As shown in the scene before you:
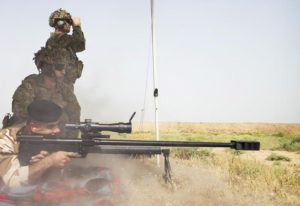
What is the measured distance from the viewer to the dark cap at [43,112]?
4.30m

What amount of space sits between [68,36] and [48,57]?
946 mm

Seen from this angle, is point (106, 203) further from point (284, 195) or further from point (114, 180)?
point (284, 195)

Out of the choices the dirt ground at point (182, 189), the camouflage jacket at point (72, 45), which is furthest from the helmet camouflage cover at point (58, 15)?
the dirt ground at point (182, 189)

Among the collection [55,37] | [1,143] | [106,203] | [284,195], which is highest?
→ [55,37]

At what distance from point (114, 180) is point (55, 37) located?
4.26 metres

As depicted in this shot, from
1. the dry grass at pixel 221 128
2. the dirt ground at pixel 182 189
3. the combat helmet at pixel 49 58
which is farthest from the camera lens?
the dry grass at pixel 221 128

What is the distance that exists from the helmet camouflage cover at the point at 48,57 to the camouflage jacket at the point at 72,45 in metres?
0.24

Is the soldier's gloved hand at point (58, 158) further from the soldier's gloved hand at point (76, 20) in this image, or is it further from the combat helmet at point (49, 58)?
the soldier's gloved hand at point (76, 20)

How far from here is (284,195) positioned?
816 centimetres

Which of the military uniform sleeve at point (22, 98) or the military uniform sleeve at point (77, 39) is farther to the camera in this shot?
the military uniform sleeve at point (77, 39)

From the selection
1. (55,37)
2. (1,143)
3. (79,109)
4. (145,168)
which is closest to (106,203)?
(1,143)

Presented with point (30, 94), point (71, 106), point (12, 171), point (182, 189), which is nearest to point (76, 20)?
point (71, 106)

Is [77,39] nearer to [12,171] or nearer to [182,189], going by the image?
[182,189]

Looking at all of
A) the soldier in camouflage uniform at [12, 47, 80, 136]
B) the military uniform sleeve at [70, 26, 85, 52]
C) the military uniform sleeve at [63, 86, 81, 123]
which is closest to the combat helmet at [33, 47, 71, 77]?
the soldier in camouflage uniform at [12, 47, 80, 136]
